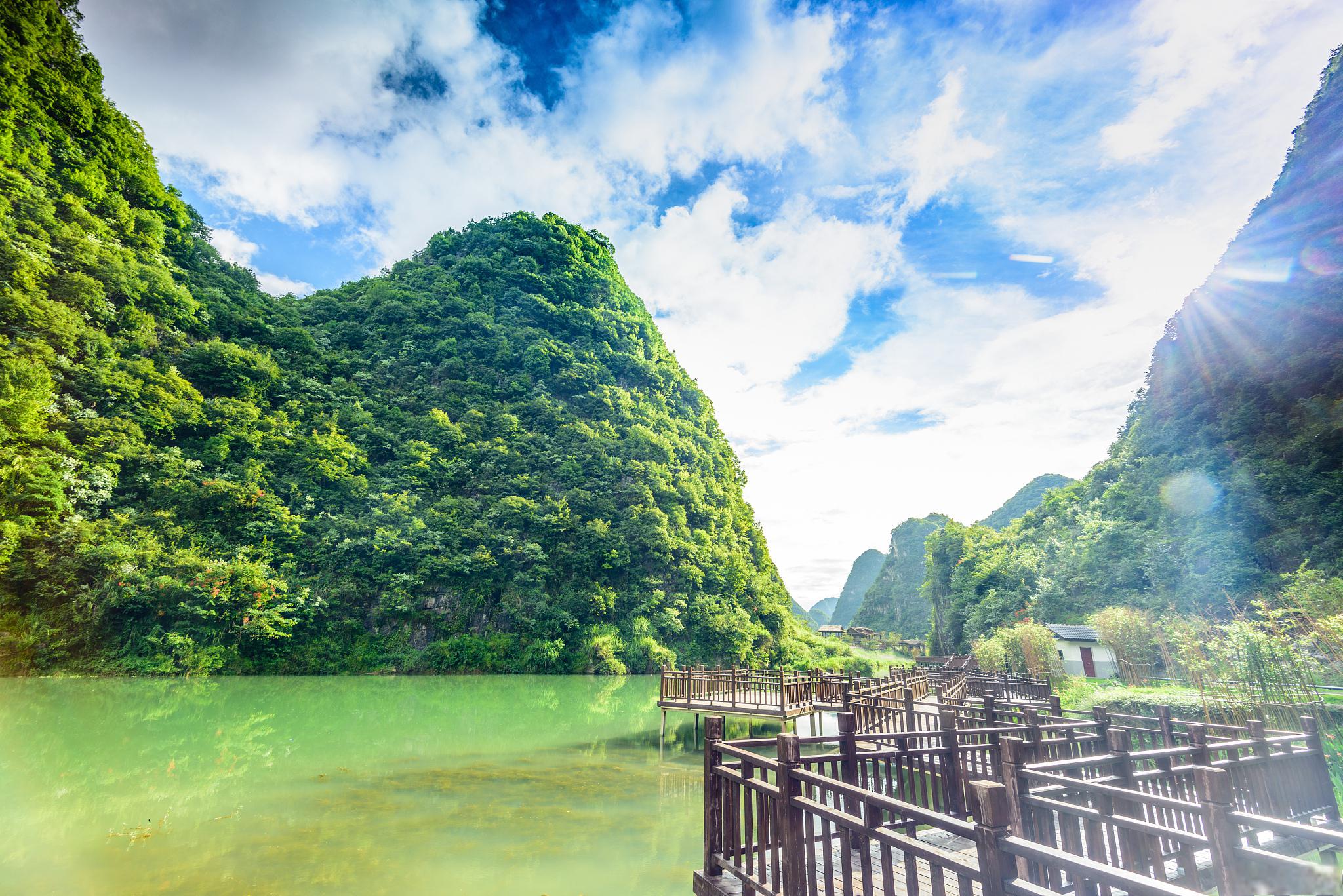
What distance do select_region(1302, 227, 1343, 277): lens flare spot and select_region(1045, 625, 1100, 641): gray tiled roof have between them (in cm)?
1886

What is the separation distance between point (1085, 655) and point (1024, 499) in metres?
76.5

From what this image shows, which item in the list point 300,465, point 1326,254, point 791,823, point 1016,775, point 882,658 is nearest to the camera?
point 791,823

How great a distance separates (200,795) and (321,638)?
18.3m

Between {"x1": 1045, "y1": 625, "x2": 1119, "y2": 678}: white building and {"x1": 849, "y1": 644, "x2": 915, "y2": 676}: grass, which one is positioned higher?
{"x1": 1045, "y1": 625, "x2": 1119, "y2": 678}: white building

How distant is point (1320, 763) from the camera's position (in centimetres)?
480

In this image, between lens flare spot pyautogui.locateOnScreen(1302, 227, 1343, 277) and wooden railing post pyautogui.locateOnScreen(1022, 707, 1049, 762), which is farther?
lens flare spot pyautogui.locateOnScreen(1302, 227, 1343, 277)

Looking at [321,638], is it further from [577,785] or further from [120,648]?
[577,785]

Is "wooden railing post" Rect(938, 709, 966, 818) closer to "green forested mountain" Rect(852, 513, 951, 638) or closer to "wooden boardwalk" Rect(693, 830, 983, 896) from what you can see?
"wooden boardwalk" Rect(693, 830, 983, 896)

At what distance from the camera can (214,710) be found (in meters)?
13.9

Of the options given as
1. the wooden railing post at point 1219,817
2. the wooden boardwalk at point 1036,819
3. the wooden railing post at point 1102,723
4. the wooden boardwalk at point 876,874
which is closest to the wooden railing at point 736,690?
the wooden boardwalk at point 1036,819

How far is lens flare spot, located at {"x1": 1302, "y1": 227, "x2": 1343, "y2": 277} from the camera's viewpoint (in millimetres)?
23938

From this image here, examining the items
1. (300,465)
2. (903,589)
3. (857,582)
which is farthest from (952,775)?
(857,582)

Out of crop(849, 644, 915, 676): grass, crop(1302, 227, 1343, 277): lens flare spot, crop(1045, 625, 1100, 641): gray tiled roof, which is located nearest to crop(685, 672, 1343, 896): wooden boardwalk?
crop(849, 644, 915, 676): grass

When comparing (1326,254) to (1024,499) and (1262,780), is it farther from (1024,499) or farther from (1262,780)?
(1024,499)
